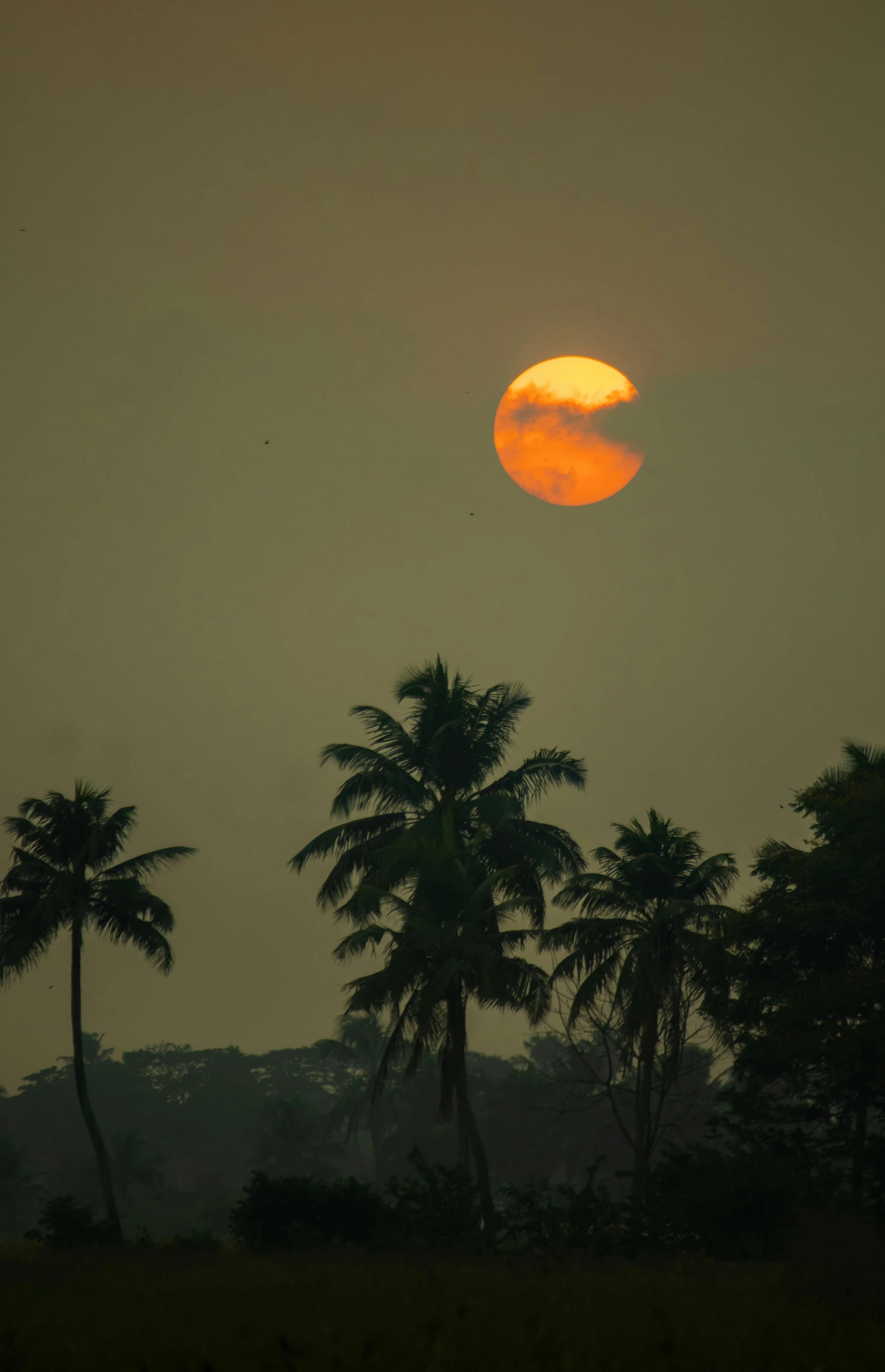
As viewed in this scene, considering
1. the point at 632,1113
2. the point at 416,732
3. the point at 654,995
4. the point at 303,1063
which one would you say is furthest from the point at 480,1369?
the point at 303,1063

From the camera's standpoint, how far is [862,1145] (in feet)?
86.8

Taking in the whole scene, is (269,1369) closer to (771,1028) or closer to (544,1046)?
(771,1028)

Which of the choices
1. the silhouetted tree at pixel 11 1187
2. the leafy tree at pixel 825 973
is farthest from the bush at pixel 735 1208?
the silhouetted tree at pixel 11 1187

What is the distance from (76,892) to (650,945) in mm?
18272

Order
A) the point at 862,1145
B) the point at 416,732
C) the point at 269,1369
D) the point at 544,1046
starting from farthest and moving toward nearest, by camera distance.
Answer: the point at 544,1046 < the point at 416,732 < the point at 862,1145 < the point at 269,1369

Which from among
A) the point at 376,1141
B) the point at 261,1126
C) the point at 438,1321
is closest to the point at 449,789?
the point at 438,1321

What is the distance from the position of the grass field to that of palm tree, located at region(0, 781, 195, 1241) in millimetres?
19262

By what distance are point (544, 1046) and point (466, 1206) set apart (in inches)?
4175

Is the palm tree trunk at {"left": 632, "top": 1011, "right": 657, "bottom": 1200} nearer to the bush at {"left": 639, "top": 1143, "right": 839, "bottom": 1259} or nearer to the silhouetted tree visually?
the bush at {"left": 639, "top": 1143, "right": 839, "bottom": 1259}

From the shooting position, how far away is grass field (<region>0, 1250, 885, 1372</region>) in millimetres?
9539

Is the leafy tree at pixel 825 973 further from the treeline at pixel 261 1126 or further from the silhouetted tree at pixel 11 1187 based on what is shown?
the silhouetted tree at pixel 11 1187

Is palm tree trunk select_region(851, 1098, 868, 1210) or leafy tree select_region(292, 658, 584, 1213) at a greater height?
leafy tree select_region(292, 658, 584, 1213)

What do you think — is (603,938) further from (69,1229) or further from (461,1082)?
(69,1229)

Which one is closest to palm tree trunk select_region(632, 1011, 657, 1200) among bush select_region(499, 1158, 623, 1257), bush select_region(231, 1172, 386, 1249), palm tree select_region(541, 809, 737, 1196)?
palm tree select_region(541, 809, 737, 1196)
